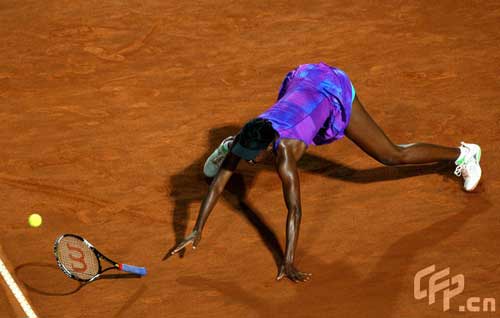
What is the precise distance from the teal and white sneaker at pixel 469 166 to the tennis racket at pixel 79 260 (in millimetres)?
2997

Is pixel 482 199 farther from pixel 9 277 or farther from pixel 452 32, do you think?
pixel 9 277

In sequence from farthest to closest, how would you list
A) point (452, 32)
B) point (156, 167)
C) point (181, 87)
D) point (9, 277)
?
point (452, 32)
point (181, 87)
point (156, 167)
point (9, 277)

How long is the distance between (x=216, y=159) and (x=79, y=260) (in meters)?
1.74

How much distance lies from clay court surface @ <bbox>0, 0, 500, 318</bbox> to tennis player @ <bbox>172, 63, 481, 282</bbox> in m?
0.27

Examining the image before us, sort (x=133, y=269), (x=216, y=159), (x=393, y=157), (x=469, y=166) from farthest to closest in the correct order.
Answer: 1. (x=216, y=159)
2. (x=469, y=166)
3. (x=393, y=157)
4. (x=133, y=269)

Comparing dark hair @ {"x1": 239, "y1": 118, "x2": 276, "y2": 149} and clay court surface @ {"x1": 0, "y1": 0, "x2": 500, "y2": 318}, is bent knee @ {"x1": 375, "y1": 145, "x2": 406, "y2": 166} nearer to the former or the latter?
clay court surface @ {"x1": 0, "y1": 0, "x2": 500, "y2": 318}

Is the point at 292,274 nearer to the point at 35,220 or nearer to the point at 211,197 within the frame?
the point at 211,197

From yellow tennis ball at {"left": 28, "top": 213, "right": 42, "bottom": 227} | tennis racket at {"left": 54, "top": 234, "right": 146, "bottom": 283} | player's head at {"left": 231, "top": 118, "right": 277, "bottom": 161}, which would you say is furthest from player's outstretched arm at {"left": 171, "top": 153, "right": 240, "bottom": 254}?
yellow tennis ball at {"left": 28, "top": 213, "right": 42, "bottom": 227}

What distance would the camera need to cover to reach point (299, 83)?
700 cm

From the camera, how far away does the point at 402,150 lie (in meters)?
7.21

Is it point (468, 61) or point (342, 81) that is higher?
point (342, 81)

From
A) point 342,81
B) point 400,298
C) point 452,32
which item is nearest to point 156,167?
point 342,81

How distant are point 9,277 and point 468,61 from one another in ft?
17.8

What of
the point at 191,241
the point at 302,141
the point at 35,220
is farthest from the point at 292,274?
the point at 35,220
